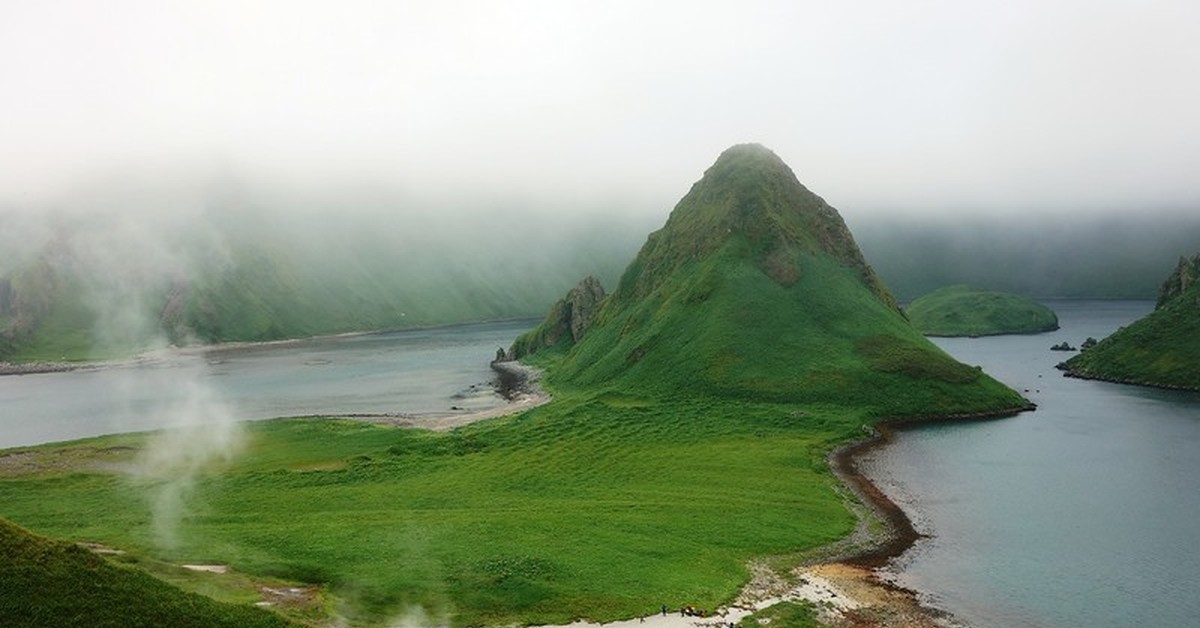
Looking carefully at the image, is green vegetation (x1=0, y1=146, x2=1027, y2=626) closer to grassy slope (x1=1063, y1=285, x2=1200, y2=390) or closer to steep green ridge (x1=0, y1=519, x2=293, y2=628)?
steep green ridge (x1=0, y1=519, x2=293, y2=628)

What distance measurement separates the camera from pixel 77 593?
34.9 metres

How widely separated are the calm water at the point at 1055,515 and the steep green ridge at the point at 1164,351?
3477cm

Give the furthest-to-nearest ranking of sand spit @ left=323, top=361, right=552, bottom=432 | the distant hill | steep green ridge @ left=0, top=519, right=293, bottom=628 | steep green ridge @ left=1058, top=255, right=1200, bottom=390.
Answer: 1. steep green ridge @ left=1058, top=255, right=1200, bottom=390
2. the distant hill
3. sand spit @ left=323, top=361, right=552, bottom=432
4. steep green ridge @ left=0, top=519, right=293, bottom=628

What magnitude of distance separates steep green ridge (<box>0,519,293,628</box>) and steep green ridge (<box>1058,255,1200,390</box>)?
204 m

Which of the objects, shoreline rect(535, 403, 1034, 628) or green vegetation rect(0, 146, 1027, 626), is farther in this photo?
green vegetation rect(0, 146, 1027, 626)

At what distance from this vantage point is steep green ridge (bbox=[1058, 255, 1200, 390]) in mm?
173875

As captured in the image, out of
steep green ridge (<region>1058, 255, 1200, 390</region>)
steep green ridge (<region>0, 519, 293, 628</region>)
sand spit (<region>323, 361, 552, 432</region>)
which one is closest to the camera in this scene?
steep green ridge (<region>0, 519, 293, 628</region>)

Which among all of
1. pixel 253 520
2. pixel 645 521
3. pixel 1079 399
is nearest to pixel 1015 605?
pixel 645 521

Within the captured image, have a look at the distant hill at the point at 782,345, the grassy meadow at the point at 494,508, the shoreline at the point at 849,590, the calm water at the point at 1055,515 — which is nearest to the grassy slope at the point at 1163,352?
the calm water at the point at 1055,515

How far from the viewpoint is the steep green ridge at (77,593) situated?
1321 inches

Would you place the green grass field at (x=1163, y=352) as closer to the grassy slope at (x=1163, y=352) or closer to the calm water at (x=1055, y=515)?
the grassy slope at (x=1163, y=352)

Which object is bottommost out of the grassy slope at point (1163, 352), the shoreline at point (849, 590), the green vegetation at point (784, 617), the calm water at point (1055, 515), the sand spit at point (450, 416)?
the calm water at point (1055, 515)

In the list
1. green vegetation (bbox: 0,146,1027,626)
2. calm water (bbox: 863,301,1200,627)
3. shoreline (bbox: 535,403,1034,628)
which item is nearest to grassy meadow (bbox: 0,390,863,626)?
green vegetation (bbox: 0,146,1027,626)

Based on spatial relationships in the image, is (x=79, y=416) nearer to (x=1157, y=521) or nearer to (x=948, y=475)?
(x=948, y=475)
